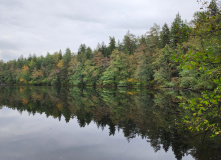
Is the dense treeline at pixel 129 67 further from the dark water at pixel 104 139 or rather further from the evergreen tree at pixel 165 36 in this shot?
the dark water at pixel 104 139

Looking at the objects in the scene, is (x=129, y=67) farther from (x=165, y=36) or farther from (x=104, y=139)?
(x=104, y=139)

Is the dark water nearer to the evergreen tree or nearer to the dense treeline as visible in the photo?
the dense treeline

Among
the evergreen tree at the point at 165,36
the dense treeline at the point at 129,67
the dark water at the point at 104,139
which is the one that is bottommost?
the dark water at the point at 104,139

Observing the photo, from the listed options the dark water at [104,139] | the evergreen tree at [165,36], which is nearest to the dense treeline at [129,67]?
the evergreen tree at [165,36]

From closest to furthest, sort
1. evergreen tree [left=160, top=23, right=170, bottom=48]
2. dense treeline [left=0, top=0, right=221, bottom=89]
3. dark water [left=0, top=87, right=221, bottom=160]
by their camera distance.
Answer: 1. dark water [left=0, top=87, right=221, bottom=160]
2. dense treeline [left=0, top=0, right=221, bottom=89]
3. evergreen tree [left=160, top=23, right=170, bottom=48]

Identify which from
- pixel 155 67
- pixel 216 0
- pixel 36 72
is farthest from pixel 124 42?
pixel 216 0

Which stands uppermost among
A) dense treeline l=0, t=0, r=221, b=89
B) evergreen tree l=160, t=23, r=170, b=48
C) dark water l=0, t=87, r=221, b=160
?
evergreen tree l=160, t=23, r=170, b=48

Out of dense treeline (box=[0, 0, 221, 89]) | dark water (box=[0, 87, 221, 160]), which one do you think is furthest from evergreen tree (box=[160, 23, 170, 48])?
dark water (box=[0, 87, 221, 160])

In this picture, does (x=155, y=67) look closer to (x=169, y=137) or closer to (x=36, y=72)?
(x=169, y=137)

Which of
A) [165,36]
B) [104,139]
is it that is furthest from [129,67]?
[104,139]

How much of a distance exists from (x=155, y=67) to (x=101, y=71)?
23577 mm

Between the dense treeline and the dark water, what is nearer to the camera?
the dark water

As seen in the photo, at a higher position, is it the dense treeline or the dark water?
the dense treeline

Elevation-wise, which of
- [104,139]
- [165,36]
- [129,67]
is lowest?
[104,139]
